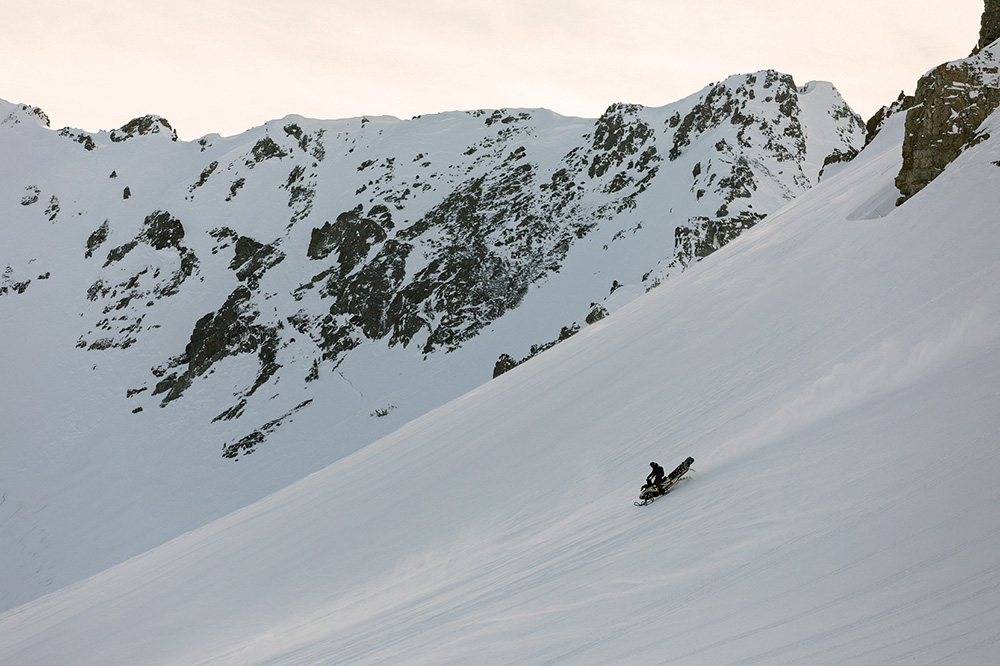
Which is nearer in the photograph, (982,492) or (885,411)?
(982,492)

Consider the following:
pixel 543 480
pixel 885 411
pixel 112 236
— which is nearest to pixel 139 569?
pixel 543 480

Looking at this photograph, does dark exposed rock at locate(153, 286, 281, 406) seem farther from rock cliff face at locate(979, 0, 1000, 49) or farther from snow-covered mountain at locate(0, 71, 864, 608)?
rock cliff face at locate(979, 0, 1000, 49)

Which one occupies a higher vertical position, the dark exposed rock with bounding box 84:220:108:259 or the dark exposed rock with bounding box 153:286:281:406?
the dark exposed rock with bounding box 84:220:108:259

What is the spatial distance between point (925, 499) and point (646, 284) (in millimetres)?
35731

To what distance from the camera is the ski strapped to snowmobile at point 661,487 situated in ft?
30.8

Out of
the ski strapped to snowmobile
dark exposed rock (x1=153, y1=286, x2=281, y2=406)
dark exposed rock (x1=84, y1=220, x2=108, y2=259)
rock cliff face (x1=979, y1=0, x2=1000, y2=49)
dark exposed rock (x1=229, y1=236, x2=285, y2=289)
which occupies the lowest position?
the ski strapped to snowmobile

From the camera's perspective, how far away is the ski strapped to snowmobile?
369 inches

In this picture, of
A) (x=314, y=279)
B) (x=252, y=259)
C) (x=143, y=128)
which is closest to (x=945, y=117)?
(x=314, y=279)

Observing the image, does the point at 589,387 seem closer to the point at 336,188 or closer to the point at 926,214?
the point at 926,214

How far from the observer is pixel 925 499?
19.3ft

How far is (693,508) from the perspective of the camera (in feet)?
27.2

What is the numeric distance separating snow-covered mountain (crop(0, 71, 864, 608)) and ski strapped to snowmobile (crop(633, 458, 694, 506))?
25737mm

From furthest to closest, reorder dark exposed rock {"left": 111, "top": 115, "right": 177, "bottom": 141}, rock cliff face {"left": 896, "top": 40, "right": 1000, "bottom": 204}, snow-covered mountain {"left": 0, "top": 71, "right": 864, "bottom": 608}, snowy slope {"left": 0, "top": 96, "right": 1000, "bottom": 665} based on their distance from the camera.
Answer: dark exposed rock {"left": 111, "top": 115, "right": 177, "bottom": 141} → snow-covered mountain {"left": 0, "top": 71, "right": 864, "bottom": 608} → rock cliff face {"left": 896, "top": 40, "right": 1000, "bottom": 204} → snowy slope {"left": 0, "top": 96, "right": 1000, "bottom": 665}

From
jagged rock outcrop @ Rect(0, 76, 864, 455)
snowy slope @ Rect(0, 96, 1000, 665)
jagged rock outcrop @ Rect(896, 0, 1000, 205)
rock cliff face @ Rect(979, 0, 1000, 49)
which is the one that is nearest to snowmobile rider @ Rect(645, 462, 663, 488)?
snowy slope @ Rect(0, 96, 1000, 665)
